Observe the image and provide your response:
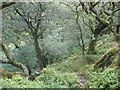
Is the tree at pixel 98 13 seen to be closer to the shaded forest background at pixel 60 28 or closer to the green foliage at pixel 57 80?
the shaded forest background at pixel 60 28

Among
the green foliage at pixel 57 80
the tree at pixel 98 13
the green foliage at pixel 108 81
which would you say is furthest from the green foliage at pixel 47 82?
the tree at pixel 98 13

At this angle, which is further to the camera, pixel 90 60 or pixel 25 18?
pixel 25 18

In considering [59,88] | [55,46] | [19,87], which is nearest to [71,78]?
[59,88]

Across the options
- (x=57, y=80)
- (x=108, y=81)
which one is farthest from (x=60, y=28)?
(x=108, y=81)

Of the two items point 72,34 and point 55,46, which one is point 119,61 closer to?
point 72,34

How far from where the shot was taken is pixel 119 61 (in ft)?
19.4

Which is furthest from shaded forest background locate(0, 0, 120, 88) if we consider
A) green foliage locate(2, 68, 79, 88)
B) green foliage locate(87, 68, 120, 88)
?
green foliage locate(87, 68, 120, 88)

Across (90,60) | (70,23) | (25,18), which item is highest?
(25,18)

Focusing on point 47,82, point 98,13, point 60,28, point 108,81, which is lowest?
point 47,82

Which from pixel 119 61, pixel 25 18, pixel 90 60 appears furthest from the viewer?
pixel 25 18

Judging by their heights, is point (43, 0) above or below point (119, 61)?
above

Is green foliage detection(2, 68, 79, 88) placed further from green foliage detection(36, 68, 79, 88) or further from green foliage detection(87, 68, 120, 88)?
green foliage detection(87, 68, 120, 88)

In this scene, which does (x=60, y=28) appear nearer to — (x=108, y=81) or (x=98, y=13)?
(x=98, y=13)

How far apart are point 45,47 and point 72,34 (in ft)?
14.9
